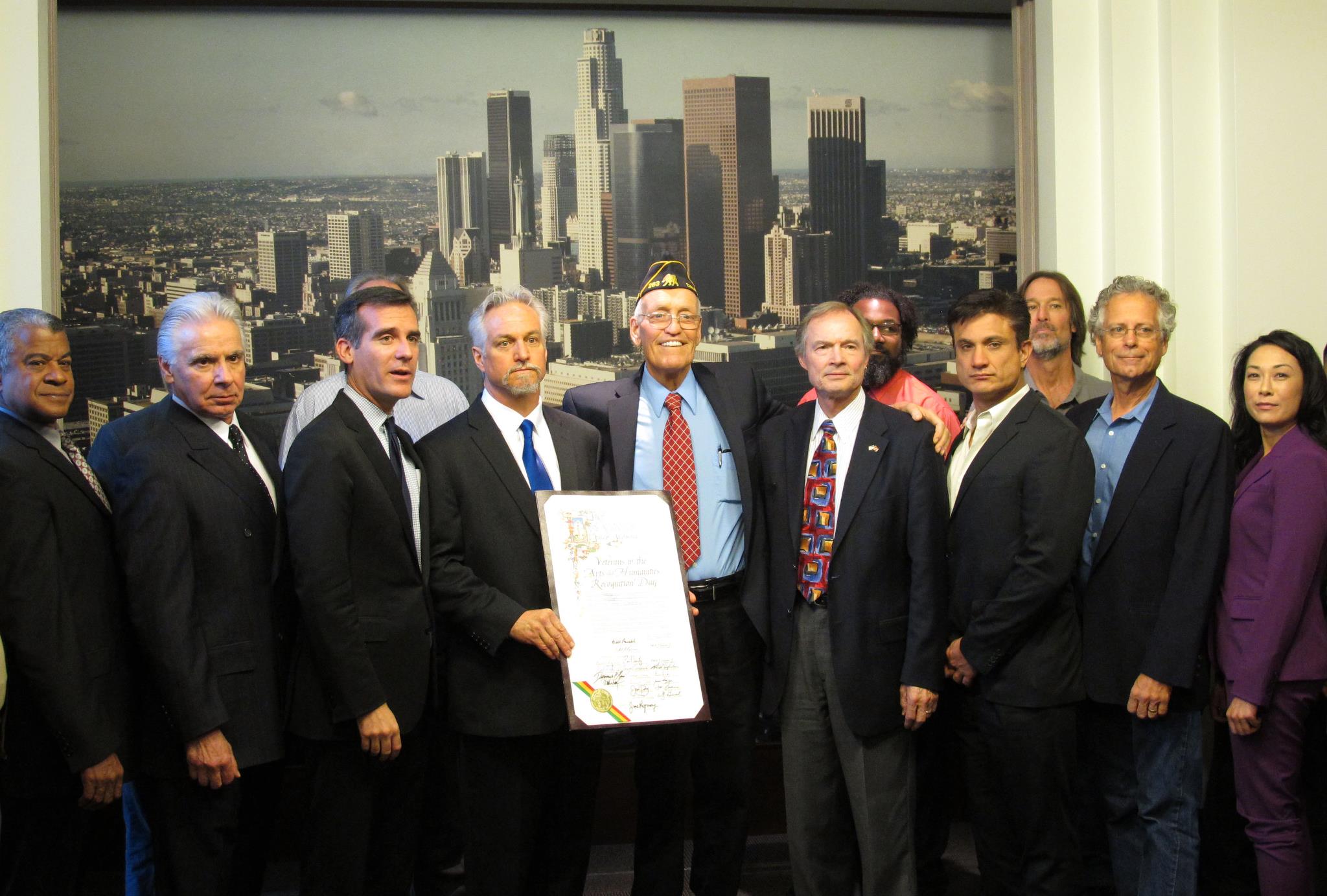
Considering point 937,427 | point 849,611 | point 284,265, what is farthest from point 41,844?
point 937,427

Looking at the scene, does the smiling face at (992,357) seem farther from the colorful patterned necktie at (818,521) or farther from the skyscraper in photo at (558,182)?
the skyscraper in photo at (558,182)

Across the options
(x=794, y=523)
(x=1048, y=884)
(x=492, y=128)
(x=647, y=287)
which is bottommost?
(x=1048, y=884)

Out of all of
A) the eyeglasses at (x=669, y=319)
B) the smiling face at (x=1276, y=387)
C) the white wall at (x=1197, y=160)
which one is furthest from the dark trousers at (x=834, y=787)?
the white wall at (x=1197, y=160)

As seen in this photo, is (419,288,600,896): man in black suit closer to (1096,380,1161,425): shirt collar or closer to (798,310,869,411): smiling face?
(798,310,869,411): smiling face

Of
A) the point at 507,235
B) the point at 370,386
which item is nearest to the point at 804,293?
the point at 507,235

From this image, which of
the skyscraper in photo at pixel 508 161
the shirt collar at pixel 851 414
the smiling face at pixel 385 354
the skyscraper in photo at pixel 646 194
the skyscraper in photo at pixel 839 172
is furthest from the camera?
the skyscraper in photo at pixel 839 172

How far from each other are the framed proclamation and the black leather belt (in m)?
0.19

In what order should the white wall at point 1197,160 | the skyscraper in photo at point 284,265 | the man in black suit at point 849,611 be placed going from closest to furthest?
the man in black suit at point 849,611, the white wall at point 1197,160, the skyscraper in photo at point 284,265

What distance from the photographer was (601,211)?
15.1ft

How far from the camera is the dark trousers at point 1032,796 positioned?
301 cm

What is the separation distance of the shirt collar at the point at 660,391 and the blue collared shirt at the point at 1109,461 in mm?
1147

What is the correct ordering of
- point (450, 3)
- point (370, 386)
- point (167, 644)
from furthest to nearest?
1. point (450, 3)
2. point (370, 386)
3. point (167, 644)

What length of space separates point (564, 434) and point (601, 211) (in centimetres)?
181

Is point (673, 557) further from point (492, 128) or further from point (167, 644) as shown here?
point (492, 128)
